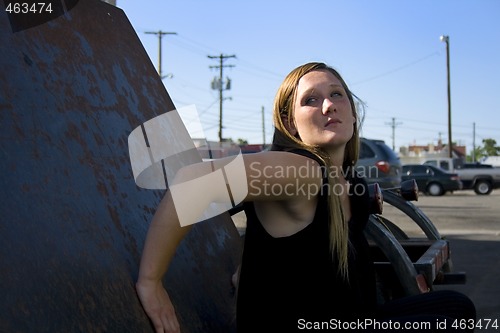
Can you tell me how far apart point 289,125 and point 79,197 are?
2.08ft

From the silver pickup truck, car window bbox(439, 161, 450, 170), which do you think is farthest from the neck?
car window bbox(439, 161, 450, 170)

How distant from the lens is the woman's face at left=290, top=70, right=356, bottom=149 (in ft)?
5.81

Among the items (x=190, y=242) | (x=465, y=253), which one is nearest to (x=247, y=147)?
(x=465, y=253)

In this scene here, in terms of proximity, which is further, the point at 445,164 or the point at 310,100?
the point at 445,164

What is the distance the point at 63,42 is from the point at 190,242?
0.71m

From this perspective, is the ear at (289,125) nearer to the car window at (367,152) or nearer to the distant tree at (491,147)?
the car window at (367,152)

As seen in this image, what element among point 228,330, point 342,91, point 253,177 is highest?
point 342,91

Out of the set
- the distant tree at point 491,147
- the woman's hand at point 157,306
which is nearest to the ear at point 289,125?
the woman's hand at point 157,306

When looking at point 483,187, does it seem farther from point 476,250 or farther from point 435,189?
point 476,250

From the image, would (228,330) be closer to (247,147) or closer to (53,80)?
(53,80)

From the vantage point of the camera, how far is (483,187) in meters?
26.5

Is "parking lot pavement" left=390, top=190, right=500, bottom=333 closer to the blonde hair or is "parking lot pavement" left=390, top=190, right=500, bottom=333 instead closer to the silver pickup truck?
the blonde hair

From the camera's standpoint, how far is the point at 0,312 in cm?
116

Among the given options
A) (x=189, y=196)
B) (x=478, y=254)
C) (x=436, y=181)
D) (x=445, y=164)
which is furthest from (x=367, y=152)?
(x=445, y=164)
